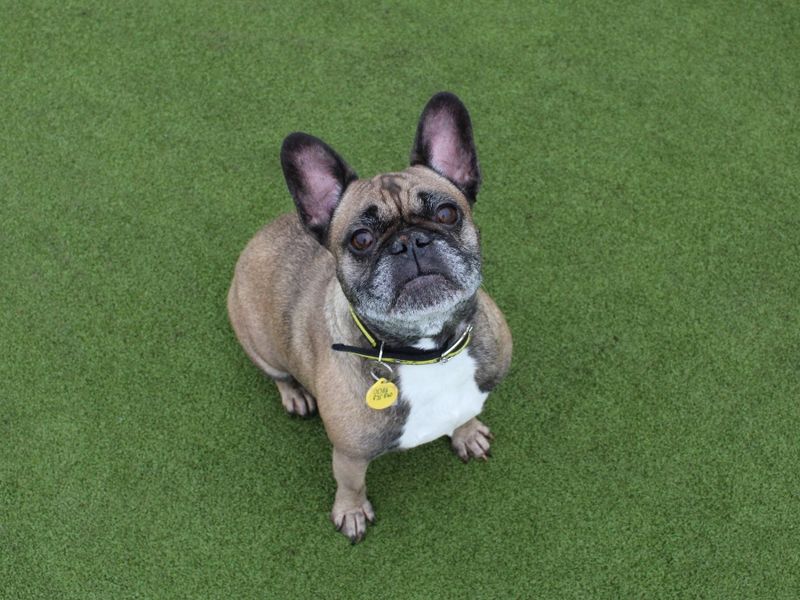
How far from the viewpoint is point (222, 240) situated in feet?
13.0

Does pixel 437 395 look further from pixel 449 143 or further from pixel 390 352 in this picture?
pixel 449 143

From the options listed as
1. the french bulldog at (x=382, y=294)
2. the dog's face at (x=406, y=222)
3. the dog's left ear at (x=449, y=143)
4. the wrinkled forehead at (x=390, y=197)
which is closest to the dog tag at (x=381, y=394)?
the french bulldog at (x=382, y=294)

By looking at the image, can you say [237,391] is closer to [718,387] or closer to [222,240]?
[222,240]

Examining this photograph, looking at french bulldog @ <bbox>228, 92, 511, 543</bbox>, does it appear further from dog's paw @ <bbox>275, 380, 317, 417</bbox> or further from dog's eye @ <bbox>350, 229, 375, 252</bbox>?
dog's paw @ <bbox>275, 380, 317, 417</bbox>

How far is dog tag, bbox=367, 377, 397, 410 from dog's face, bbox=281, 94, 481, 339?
24 cm

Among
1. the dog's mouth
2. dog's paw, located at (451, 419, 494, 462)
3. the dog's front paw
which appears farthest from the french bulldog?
dog's paw, located at (451, 419, 494, 462)

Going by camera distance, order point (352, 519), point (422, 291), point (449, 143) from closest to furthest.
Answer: point (422, 291) < point (449, 143) < point (352, 519)

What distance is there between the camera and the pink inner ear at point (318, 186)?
8.02 feet

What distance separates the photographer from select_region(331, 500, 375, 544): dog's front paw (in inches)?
129

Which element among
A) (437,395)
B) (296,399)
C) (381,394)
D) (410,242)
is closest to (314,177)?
(410,242)

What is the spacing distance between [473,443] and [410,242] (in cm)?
138

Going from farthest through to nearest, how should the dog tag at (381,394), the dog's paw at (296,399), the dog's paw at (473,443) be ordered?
1. the dog's paw at (296,399)
2. the dog's paw at (473,443)
3. the dog tag at (381,394)

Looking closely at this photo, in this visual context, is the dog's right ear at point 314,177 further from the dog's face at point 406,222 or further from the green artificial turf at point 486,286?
the green artificial turf at point 486,286

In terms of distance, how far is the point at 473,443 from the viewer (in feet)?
11.2
